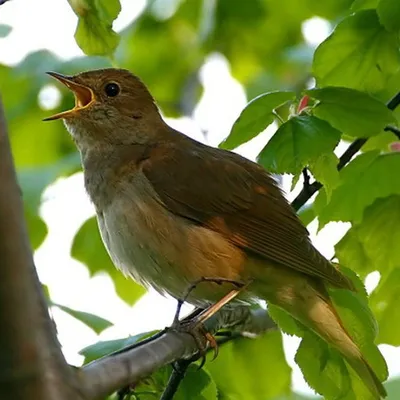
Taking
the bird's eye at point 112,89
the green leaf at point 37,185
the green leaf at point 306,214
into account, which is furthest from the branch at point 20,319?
the bird's eye at point 112,89

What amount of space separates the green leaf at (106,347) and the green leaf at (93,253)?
1688 millimetres

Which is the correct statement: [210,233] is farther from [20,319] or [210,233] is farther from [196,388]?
[20,319]

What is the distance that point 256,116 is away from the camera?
137 inches

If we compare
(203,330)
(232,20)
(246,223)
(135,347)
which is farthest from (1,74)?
(135,347)

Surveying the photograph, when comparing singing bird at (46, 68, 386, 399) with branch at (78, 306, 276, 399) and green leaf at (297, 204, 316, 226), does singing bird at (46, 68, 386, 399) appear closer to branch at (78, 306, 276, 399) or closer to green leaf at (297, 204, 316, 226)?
green leaf at (297, 204, 316, 226)

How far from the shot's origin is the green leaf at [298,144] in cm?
328

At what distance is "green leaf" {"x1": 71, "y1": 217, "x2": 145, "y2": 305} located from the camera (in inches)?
208

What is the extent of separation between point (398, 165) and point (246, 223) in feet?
2.26

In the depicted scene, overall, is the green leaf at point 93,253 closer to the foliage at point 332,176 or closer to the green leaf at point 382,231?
the foliage at point 332,176

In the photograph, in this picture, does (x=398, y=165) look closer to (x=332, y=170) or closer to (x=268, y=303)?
(x=332, y=170)

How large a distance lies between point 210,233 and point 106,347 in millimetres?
714

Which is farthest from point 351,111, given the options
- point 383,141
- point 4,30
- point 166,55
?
point 166,55

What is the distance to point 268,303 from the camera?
12.8 ft

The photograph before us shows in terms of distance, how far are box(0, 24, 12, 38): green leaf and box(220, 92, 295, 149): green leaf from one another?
7.05ft
